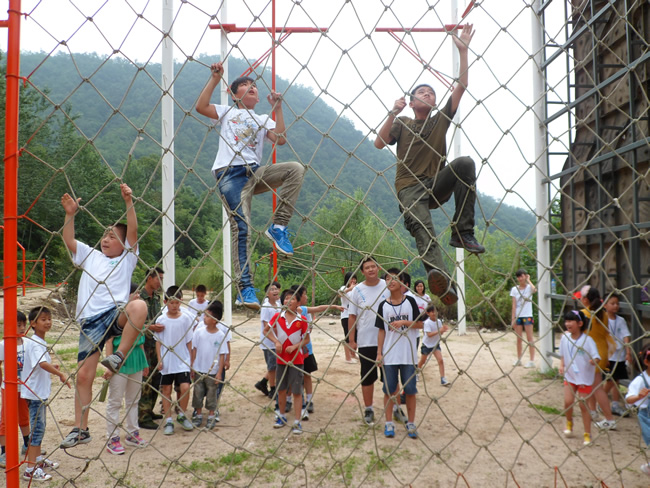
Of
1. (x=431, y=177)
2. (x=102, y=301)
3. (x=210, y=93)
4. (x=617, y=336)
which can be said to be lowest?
(x=617, y=336)

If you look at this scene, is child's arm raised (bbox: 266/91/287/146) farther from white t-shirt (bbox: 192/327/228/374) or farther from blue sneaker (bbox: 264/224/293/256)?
white t-shirt (bbox: 192/327/228/374)

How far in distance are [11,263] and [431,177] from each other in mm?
1786

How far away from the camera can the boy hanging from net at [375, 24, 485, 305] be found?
2279 millimetres

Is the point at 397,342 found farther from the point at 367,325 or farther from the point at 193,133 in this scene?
the point at 193,133

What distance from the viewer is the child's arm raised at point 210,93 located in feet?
6.96

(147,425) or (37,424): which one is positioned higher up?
(37,424)

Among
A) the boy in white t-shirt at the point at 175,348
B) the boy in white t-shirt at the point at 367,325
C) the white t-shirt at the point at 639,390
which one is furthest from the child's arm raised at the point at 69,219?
the white t-shirt at the point at 639,390

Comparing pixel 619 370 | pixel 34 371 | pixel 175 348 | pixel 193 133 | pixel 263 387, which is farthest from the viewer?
pixel 193 133

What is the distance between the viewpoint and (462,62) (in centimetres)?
232

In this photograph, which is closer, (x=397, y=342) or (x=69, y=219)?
(x=69, y=219)

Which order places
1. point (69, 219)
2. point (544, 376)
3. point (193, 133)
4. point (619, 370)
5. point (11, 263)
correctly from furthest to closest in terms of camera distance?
1. point (193, 133)
2. point (544, 376)
3. point (619, 370)
4. point (69, 219)
5. point (11, 263)

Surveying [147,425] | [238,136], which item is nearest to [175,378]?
[147,425]

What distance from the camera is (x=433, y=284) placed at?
2.26m

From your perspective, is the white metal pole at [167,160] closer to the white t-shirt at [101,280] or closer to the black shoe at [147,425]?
the black shoe at [147,425]
